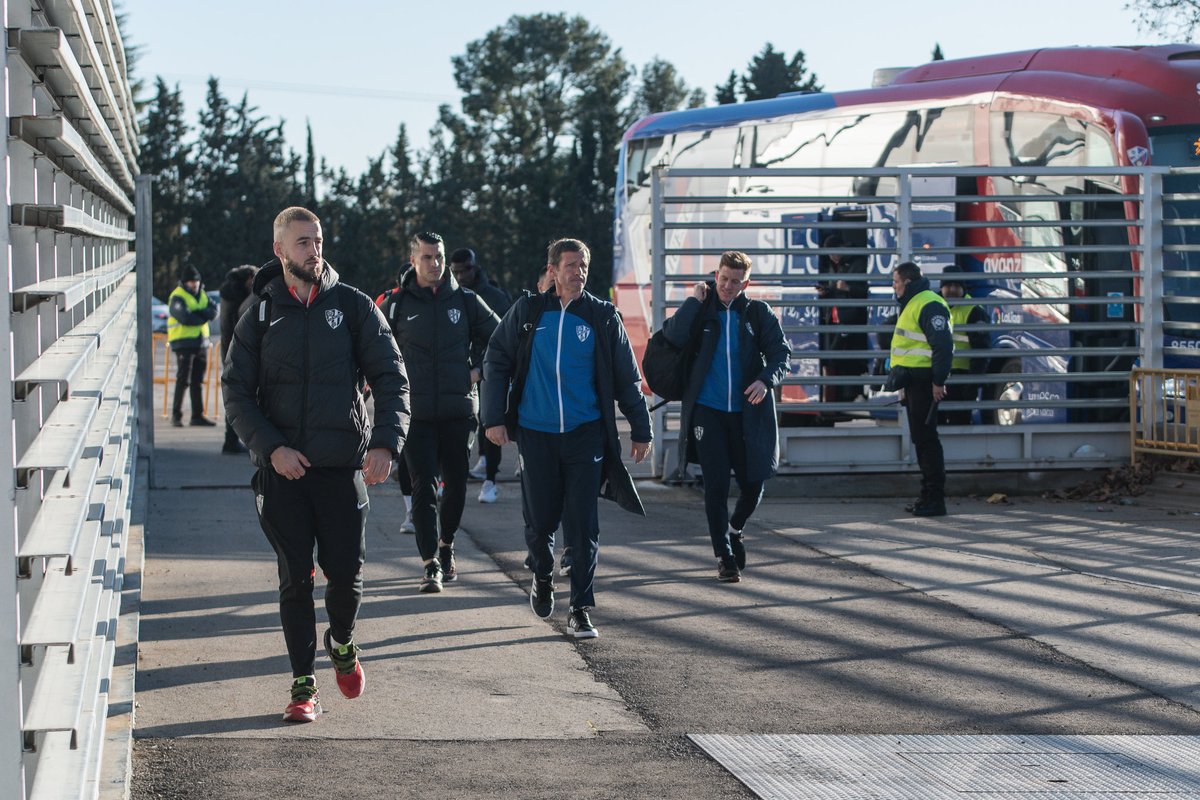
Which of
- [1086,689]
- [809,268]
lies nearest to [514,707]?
[1086,689]

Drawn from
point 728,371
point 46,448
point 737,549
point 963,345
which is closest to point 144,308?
point 728,371

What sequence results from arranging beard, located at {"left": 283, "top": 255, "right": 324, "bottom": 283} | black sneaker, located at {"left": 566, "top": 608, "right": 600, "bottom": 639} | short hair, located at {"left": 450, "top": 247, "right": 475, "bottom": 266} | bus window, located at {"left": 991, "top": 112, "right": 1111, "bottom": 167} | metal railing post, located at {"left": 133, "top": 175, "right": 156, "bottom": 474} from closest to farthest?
beard, located at {"left": 283, "top": 255, "right": 324, "bottom": 283}, black sneaker, located at {"left": 566, "top": 608, "right": 600, "bottom": 639}, short hair, located at {"left": 450, "top": 247, "right": 475, "bottom": 266}, metal railing post, located at {"left": 133, "top": 175, "right": 156, "bottom": 474}, bus window, located at {"left": 991, "top": 112, "right": 1111, "bottom": 167}

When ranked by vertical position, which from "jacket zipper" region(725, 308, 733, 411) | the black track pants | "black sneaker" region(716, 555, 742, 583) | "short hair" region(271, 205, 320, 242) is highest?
"short hair" region(271, 205, 320, 242)

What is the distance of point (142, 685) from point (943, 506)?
7437mm

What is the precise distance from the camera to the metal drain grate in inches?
202

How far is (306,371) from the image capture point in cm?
592

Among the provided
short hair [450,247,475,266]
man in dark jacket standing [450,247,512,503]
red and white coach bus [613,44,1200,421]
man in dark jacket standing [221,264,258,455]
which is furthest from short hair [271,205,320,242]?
red and white coach bus [613,44,1200,421]

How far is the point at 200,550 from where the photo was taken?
10.1 meters

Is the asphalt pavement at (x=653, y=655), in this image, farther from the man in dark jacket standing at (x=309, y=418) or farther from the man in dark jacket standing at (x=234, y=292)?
the man in dark jacket standing at (x=234, y=292)

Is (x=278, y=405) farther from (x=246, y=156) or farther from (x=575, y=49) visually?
(x=575, y=49)

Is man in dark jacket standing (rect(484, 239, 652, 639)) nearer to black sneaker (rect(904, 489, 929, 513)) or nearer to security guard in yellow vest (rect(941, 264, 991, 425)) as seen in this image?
black sneaker (rect(904, 489, 929, 513))

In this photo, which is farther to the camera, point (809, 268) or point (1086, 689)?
point (809, 268)

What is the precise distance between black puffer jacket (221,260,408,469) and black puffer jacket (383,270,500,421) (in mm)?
2719

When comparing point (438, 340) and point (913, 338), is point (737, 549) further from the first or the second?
point (913, 338)
